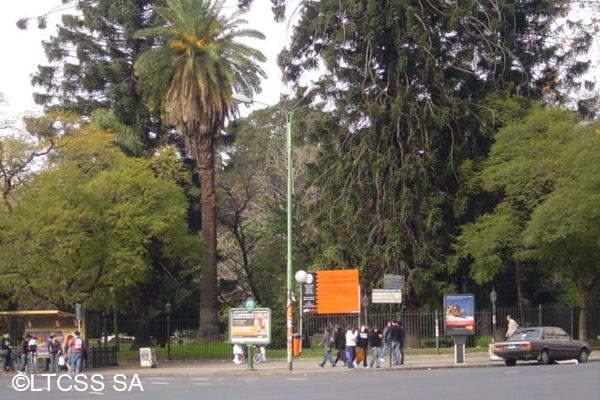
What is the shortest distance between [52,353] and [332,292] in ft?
44.6

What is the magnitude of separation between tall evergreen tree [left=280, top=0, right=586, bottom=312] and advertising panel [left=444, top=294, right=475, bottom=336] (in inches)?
362

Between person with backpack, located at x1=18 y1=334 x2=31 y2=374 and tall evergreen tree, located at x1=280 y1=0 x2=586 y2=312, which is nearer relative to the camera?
person with backpack, located at x1=18 y1=334 x2=31 y2=374

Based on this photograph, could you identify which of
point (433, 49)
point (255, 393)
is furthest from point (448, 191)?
point (255, 393)

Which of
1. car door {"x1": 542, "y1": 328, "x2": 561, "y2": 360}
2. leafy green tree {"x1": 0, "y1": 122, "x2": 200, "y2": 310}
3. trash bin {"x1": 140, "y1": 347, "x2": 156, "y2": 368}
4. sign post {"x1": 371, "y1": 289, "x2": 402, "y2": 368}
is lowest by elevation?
trash bin {"x1": 140, "y1": 347, "x2": 156, "y2": 368}

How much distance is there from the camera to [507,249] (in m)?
38.5

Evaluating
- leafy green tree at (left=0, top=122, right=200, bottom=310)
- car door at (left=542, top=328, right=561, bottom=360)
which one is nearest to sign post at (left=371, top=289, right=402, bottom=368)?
car door at (left=542, top=328, right=561, bottom=360)

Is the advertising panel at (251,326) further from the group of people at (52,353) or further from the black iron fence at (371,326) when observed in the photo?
the black iron fence at (371,326)

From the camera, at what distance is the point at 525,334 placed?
2719 cm

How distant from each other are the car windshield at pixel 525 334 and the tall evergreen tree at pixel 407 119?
10397mm

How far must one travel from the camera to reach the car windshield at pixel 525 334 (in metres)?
26.9

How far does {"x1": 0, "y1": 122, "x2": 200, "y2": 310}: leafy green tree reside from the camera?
32500mm

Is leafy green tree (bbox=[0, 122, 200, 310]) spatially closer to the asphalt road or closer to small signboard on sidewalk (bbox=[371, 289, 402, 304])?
the asphalt road

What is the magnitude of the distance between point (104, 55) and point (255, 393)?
1379 inches

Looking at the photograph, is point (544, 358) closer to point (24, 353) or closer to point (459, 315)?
point (459, 315)
